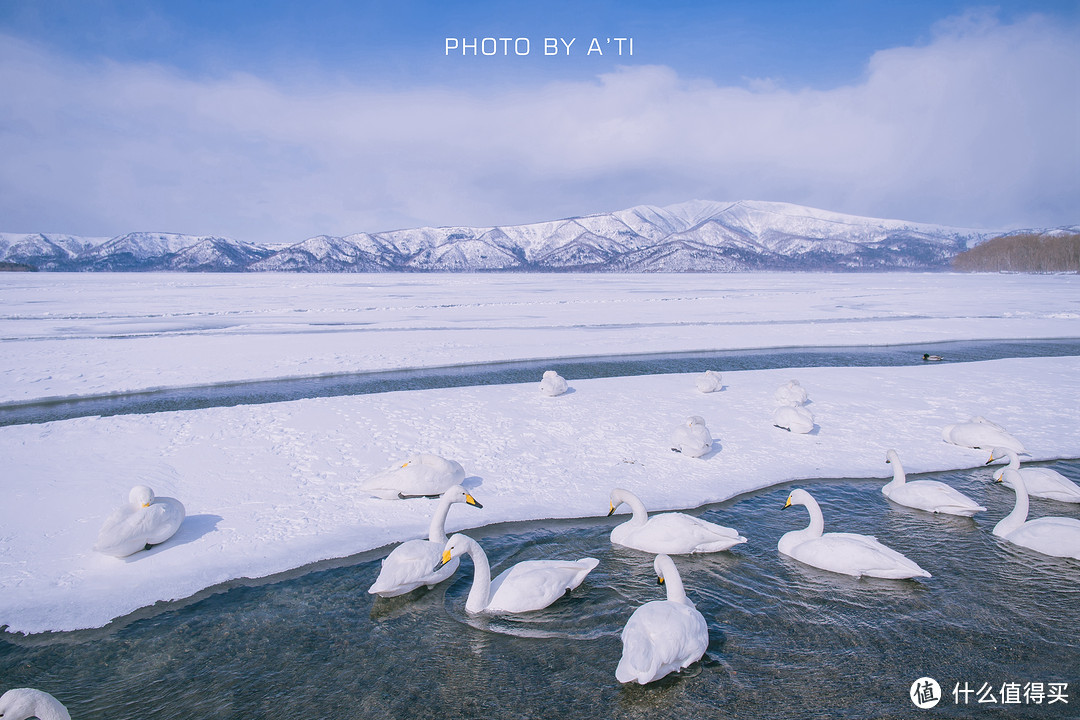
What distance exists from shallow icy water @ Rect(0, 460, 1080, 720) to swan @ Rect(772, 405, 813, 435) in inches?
160

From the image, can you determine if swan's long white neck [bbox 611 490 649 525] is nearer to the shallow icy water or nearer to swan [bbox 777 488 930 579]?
the shallow icy water

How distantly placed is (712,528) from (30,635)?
654 cm

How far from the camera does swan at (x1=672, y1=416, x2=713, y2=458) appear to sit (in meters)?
9.62

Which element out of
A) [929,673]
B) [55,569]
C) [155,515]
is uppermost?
[155,515]

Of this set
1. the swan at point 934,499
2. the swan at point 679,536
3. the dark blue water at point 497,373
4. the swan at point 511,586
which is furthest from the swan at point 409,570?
the dark blue water at point 497,373

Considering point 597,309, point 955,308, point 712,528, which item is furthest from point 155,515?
point 955,308

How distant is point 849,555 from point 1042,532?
2301 millimetres

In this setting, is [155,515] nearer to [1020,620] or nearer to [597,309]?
[1020,620]

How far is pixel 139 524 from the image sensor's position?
6.55 metres

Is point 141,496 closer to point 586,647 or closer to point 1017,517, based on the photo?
point 586,647

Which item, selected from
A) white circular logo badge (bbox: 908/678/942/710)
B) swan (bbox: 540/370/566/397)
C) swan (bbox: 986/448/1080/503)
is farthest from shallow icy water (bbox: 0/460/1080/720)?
swan (bbox: 540/370/566/397)

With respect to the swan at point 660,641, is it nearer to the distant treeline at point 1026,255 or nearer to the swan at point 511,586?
the swan at point 511,586

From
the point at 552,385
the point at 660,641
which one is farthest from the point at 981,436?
the point at 660,641

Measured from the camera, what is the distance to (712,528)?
22.1ft
